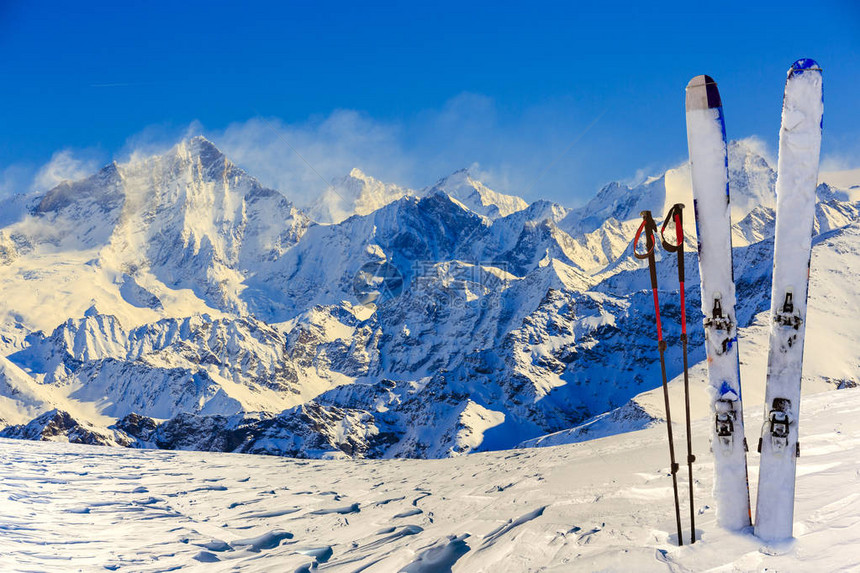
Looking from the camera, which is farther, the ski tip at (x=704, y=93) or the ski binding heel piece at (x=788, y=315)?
the ski tip at (x=704, y=93)

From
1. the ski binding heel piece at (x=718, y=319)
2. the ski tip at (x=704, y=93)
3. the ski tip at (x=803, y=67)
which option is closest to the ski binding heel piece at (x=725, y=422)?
the ski binding heel piece at (x=718, y=319)

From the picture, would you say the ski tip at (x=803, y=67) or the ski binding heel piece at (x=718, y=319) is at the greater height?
the ski tip at (x=803, y=67)

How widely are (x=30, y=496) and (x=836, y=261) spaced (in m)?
193

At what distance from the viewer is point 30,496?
17.5 meters

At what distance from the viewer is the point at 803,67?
23.1 feet

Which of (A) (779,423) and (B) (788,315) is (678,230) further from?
(A) (779,423)

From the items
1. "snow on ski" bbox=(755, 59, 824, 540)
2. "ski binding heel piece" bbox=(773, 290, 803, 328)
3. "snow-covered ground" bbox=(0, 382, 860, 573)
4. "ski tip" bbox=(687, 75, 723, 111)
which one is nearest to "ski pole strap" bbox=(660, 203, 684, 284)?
"snow on ski" bbox=(755, 59, 824, 540)

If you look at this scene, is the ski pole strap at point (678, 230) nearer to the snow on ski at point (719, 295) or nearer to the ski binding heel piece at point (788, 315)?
the snow on ski at point (719, 295)

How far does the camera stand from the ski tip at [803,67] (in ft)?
23.0

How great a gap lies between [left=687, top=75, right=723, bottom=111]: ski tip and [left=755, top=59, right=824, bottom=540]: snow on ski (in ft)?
2.42

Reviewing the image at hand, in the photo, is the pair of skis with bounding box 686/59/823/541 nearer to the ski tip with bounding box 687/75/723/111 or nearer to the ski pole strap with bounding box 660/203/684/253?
the ski tip with bounding box 687/75/723/111

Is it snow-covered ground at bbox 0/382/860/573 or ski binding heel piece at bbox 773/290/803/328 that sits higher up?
ski binding heel piece at bbox 773/290/803/328

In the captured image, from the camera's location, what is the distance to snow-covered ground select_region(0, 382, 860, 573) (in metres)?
7.57

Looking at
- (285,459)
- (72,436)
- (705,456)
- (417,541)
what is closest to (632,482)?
(705,456)
